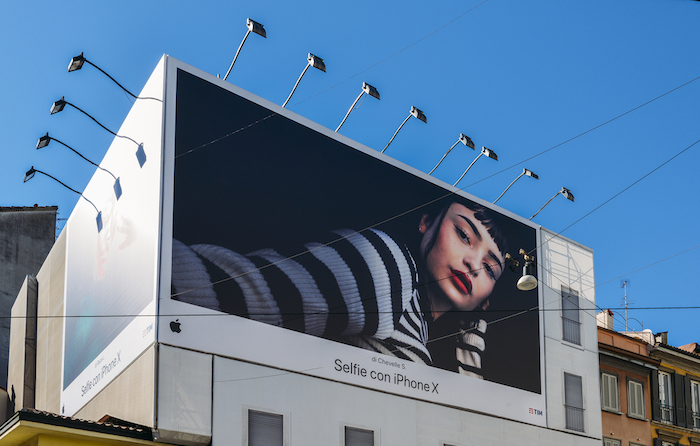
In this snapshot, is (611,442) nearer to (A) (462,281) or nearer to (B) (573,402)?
(B) (573,402)

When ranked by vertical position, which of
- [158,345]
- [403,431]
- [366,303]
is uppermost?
[366,303]

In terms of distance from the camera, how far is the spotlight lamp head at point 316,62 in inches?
1079

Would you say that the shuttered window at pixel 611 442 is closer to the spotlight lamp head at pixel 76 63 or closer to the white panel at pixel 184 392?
the white panel at pixel 184 392

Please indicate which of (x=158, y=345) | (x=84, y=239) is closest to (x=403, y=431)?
(x=158, y=345)

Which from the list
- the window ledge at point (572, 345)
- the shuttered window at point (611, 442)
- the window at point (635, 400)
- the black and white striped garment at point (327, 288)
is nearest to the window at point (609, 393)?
the window at point (635, 400)

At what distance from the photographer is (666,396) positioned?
40.5m

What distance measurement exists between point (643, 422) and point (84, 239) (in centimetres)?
2680

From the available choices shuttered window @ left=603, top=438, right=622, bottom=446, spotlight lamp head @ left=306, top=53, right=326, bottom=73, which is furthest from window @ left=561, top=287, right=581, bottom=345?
spotlight lamp head @ left=306, top=53, right=326, bottom=73

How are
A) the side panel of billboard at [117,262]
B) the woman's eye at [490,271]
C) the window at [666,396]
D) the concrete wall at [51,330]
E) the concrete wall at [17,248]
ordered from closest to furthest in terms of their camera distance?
the side panel of billboard at [117,262] < the concrete wall at [51,330] < the woman's eye at [490,271] < the window at [666,396] < the concrete wall at [17,248]

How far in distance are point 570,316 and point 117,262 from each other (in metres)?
19.9

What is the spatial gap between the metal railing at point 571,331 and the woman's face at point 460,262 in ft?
14.6

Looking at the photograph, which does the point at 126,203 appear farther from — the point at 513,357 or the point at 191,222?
the point at 513,357

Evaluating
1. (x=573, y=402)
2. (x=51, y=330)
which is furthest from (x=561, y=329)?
(x=51, y=330)

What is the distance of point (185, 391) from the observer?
2206 cm
